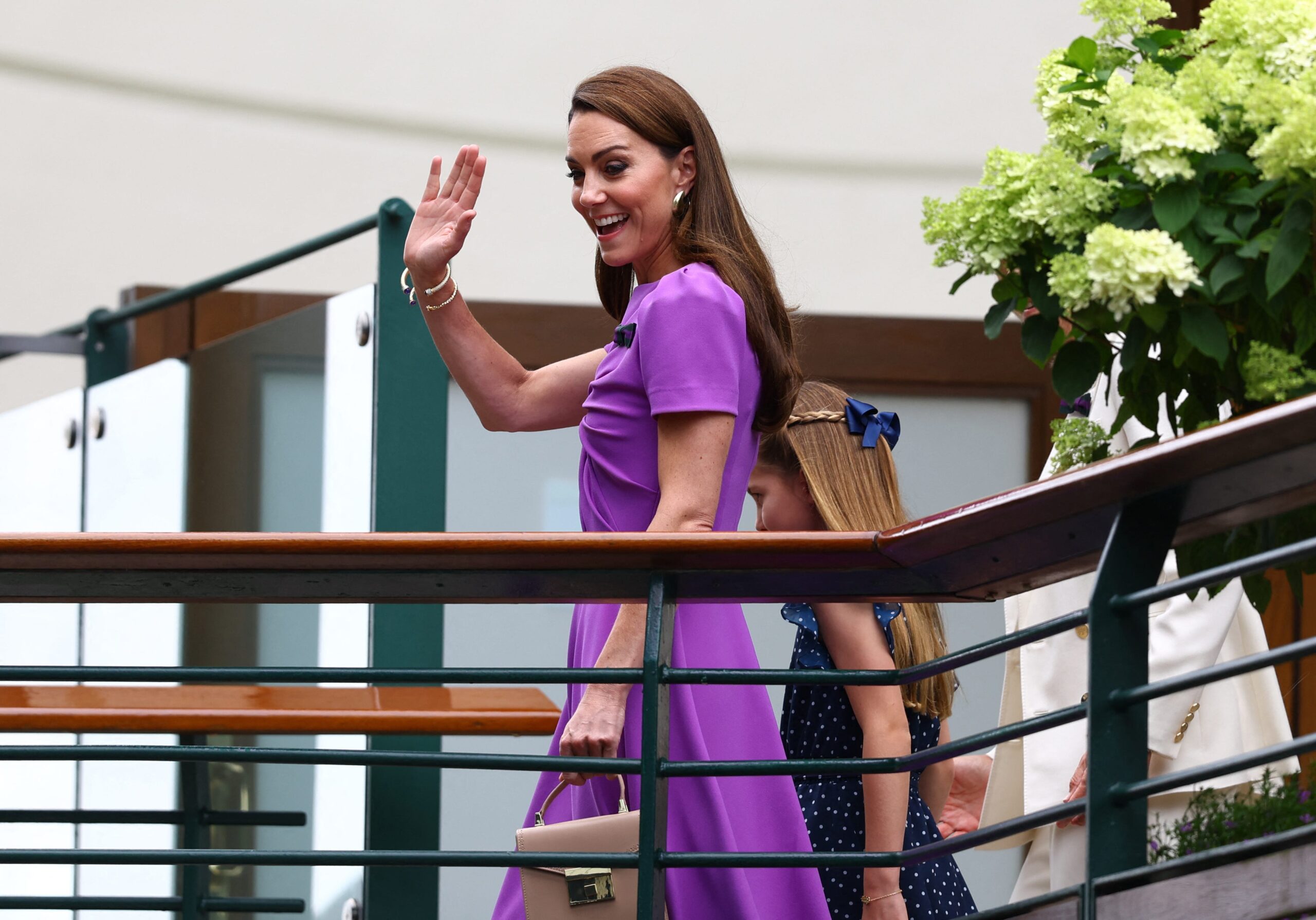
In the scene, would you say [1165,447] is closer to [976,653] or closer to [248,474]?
[976,653]

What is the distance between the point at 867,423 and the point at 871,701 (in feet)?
1.40

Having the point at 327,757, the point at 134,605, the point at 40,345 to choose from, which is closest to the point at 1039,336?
the point at 327,757

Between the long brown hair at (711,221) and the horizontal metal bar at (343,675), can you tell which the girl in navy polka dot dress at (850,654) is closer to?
the long brown hair at (711,221)

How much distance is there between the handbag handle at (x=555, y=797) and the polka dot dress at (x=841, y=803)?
63 centimetres

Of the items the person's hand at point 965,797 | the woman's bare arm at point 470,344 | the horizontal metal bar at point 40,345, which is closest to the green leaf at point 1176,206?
the woman's bare arm at point 470,344

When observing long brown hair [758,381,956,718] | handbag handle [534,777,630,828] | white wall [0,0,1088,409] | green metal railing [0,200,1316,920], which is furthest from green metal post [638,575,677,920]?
white wall [0,0,1088,409]

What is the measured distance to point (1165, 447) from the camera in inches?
52.6

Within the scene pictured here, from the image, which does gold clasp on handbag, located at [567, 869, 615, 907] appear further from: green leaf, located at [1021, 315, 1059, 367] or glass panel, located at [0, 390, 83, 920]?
glass panel, located at [0, 390, 83, 920]

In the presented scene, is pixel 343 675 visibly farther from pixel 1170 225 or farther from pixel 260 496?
pixel 260 496

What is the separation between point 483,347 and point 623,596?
714 mm

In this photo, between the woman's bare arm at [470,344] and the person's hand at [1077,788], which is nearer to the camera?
the woman's bare arm at [470,344]

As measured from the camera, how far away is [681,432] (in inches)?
74.4

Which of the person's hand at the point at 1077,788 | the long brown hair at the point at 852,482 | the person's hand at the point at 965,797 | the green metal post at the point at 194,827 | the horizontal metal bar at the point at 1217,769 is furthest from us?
the person's hand at the point at 965,797

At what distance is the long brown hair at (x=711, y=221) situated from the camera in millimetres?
1991
